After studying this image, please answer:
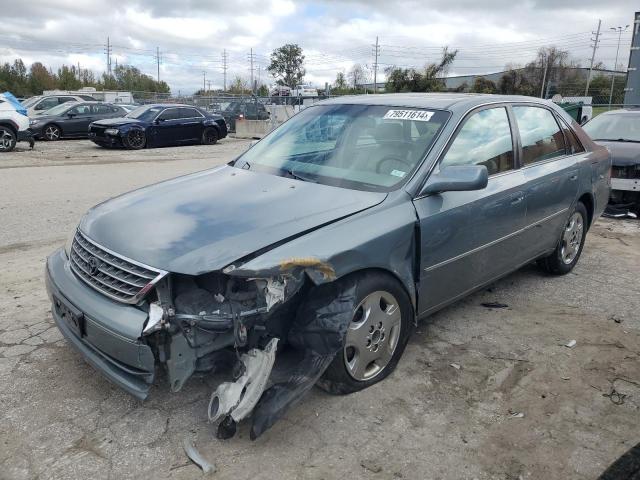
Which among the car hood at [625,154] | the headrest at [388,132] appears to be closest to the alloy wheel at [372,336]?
the headrest at [388,132]

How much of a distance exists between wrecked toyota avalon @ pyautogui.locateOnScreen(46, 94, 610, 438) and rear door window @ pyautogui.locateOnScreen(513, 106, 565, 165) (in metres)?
0.04

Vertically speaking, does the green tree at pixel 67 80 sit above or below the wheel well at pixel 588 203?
above

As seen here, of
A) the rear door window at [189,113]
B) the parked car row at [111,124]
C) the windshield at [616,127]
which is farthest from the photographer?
the rear door window at [189,113]

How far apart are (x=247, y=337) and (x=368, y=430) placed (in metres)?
0.81

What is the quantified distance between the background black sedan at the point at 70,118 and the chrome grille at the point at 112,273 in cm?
1860

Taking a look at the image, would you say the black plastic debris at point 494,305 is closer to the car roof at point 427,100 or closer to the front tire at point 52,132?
the car roof at point 427,100

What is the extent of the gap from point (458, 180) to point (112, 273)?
6.65 feet

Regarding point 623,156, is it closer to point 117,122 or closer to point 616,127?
point 616,127

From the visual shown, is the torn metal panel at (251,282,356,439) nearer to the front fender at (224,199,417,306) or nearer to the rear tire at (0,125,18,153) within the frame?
the front fender at (224,199,417,306)

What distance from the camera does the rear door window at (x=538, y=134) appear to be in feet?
14.3

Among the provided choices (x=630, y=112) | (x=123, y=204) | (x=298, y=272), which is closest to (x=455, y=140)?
(x=298, y=272)

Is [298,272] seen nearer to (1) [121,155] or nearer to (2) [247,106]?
(1) [121,155]

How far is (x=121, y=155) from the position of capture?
52.0 ft

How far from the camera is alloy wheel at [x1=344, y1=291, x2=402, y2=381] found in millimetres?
3013
